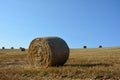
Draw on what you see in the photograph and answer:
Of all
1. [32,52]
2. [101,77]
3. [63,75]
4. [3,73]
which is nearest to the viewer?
[101,77]

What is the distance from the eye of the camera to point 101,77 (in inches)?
444

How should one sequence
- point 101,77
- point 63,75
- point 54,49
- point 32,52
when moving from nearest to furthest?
point 101,77, point 63,75, point 54,49, point 32,52

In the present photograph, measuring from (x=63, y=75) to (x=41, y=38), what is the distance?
5574 mm

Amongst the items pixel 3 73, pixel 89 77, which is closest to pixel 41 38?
pixel 3 73

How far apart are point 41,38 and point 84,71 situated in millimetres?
5718

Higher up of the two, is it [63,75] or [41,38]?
[41,38]

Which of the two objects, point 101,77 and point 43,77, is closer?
point 101,77

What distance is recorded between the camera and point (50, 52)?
53.8ft

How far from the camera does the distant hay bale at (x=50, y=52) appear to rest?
53.5 ft

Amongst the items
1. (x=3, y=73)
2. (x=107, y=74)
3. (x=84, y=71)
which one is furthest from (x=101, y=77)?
(x=3, y=73)

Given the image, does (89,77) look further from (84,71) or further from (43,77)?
(43,77)

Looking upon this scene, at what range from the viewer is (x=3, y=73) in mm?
13859

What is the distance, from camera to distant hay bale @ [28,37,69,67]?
16.3 meters

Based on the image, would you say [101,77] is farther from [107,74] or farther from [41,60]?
[41,60]
